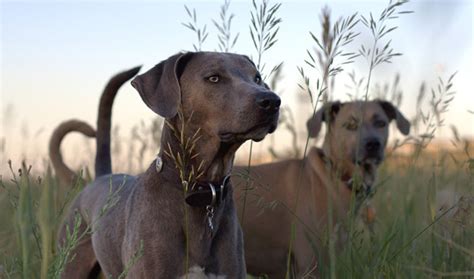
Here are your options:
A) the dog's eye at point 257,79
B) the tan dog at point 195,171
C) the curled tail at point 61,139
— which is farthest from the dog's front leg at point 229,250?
the curled tail at point 61,139

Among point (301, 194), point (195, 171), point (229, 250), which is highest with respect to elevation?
point (195, 171)

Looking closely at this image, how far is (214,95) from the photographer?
11.3 feet

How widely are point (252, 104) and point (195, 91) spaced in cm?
44

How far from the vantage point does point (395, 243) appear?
410 centimetres

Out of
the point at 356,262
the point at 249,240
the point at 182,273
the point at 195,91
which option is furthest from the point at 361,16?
the point at 249,240

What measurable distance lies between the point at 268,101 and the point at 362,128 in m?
3.52

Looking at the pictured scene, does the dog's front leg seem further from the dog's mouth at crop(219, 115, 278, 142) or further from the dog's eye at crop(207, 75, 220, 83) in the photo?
the dog's eye at crop(207, 75, 220, 83)

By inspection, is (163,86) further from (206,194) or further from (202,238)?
(202,238)

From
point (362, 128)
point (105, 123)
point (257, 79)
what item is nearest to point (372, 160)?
point (362, 128)

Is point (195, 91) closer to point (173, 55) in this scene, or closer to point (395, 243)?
point (173, 55)

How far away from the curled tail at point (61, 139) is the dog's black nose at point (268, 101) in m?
2.71

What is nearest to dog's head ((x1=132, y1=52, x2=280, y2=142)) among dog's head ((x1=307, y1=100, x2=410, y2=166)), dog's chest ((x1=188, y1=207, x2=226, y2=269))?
dog's chest ((x1=188, y1=207, x2=226, y2=269))

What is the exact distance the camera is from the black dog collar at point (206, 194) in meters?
3.33

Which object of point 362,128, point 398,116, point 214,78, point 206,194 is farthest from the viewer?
point 398,116
